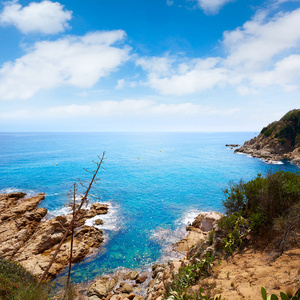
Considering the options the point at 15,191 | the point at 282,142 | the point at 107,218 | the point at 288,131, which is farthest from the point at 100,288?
the point at 288,131

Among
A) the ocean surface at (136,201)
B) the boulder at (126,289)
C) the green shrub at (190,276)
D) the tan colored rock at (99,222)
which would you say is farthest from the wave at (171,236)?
the green shrub at (190,276)

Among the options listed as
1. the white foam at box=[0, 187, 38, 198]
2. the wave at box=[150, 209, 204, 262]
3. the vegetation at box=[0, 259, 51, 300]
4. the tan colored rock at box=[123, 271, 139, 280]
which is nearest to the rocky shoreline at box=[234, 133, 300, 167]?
the wave at box=[150, 209, 204, 262]

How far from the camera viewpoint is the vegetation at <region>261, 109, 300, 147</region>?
256ft

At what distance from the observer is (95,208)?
32125mm

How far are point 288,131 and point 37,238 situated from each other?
10113cm

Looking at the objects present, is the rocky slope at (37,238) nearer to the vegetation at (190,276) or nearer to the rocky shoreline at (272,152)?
the vegetation at (190,276)

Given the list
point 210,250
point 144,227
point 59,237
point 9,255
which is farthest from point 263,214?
point 9,255

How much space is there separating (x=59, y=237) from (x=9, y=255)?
508 cm

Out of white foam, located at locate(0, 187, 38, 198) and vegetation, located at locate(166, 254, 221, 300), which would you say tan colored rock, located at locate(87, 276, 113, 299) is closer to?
vegetation, located at locate(166, 254, 221, 300)

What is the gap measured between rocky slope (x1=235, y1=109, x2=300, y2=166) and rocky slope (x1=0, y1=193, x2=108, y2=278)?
74.6m

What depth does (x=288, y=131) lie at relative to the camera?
80438 mm

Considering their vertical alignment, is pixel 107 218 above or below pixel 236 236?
below

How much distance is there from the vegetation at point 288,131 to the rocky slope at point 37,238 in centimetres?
8961

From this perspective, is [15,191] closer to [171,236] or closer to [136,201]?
[136,201]
